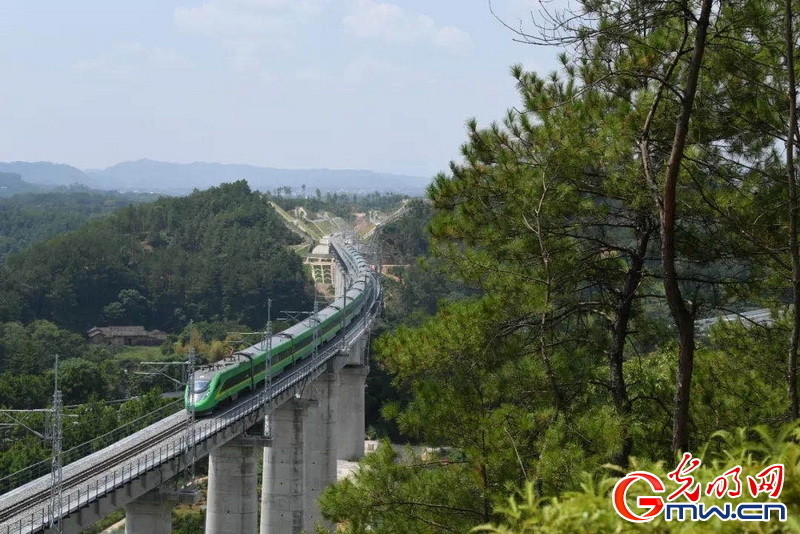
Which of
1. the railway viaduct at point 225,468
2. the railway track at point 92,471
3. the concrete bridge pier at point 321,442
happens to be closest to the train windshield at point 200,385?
the railway viaduct at point 225,468

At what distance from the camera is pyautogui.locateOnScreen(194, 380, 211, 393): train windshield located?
29688mm

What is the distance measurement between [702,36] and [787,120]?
8.66ft

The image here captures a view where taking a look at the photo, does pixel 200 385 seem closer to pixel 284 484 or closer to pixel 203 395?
pixel 203 395

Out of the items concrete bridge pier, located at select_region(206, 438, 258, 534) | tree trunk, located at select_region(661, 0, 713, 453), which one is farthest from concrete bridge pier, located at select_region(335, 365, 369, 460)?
tree trunk, located at select_region(661, 0, 713, 453)

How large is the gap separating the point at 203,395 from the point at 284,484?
24.8ft

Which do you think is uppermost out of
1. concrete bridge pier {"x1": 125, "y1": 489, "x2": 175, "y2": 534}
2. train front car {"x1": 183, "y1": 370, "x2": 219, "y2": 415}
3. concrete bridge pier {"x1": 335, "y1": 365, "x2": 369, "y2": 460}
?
train front car {"x1": 183, "y1": 370, "x2": 219, "y2": 415}

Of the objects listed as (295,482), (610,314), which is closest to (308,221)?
(295,482)

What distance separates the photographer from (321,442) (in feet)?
133

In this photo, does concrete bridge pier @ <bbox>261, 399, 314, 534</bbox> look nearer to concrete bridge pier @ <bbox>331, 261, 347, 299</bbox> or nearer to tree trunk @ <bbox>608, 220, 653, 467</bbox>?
tree trunk @ <bbox>608, 220, 653, 467</bbox>

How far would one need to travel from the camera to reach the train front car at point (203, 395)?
29.0 meters

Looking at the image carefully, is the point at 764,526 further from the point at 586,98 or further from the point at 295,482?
the point at 295,482

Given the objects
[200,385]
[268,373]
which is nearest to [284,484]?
[268,373]

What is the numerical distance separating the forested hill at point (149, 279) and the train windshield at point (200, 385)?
54.3 m

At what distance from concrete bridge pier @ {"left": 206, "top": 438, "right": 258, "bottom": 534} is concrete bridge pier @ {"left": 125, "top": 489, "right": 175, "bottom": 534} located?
4949 mm
